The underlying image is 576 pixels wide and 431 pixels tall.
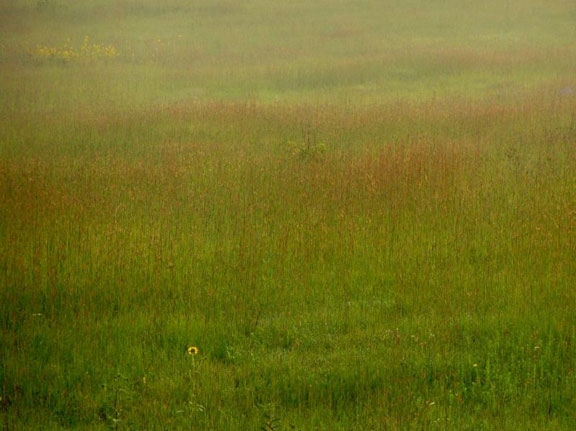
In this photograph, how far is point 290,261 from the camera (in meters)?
8.53

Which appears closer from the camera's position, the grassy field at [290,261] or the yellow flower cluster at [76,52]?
the grassy field at [290,261]

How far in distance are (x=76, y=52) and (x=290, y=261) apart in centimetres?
1930

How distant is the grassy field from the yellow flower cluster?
5.32 metres

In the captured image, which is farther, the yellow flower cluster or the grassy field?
the yellow flower cluster

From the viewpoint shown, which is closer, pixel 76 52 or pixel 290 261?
pixel 290 261

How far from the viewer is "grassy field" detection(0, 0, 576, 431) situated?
5.91 meters

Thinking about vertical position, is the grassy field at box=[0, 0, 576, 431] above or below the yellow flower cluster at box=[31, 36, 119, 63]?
below

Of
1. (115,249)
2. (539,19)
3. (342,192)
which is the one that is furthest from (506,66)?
(115,249)

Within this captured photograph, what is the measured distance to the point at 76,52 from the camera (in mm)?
25859

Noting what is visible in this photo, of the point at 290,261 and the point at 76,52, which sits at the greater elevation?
the point at 76,52

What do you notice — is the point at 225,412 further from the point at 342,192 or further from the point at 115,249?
the point at 342,192

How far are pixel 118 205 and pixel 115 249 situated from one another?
1.74m

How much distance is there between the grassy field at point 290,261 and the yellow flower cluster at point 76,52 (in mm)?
5315

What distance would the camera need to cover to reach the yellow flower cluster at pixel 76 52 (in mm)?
24922
